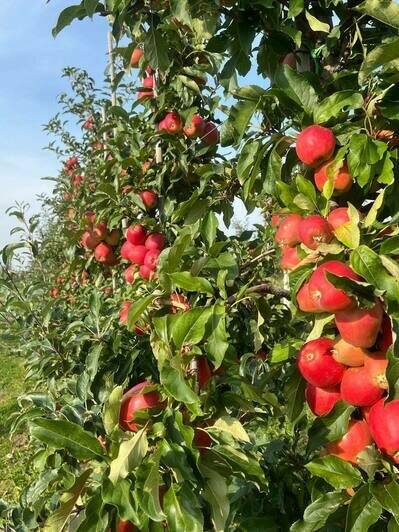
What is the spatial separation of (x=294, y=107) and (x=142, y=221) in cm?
120

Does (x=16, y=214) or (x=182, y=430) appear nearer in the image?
(x=182, y=430)

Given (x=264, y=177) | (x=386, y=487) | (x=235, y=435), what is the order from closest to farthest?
(x=386, y=487) → (x=235, y=435) → (x=264, y=177)

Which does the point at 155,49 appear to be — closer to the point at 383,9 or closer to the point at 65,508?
the point at 383,9

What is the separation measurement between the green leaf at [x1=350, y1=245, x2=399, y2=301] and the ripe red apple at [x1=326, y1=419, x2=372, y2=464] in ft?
0.84

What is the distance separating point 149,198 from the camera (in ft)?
7.10

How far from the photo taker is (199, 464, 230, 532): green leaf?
870 millimetres

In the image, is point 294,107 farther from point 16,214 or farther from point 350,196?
point 16,214

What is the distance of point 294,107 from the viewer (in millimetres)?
1029

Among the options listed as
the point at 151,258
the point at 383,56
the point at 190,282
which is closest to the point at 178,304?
the point at 190,282

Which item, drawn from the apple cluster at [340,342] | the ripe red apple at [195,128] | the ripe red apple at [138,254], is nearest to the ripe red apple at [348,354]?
the apple cluster at [340,342]

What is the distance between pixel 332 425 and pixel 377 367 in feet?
0.42

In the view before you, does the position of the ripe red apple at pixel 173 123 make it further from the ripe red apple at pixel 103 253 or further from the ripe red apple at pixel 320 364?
the ripe red apple at pixel 320 364

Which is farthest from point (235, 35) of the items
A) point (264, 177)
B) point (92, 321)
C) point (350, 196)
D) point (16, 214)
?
point (16, 214)

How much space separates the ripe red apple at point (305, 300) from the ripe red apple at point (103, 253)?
1674 millimetres
